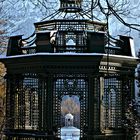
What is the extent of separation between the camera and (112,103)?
1159 cm

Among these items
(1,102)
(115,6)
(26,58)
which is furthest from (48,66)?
(1,102)

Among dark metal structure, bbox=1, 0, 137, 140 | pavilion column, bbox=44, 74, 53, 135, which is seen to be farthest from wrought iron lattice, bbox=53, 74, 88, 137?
pavilion column, bbox=44, 74, 53, 135

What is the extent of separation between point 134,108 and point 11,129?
3.19 m

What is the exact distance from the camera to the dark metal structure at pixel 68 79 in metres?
10.7

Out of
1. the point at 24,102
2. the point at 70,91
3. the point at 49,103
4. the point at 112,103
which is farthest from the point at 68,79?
the point at 24,102

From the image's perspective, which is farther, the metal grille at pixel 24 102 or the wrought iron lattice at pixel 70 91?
the metal grille at pixel 24 102

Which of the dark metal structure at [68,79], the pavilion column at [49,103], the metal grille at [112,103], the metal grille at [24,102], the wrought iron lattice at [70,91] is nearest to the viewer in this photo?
the dark metal structure at [68,79]

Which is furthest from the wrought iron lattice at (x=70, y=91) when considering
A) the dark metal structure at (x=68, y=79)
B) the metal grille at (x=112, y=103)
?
the metal grille at (x=112, y=103)

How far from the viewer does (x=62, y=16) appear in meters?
11.6

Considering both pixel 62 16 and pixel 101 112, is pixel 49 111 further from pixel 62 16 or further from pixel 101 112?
pixel 62 16

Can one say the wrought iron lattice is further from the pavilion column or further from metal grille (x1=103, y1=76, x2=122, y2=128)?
metal grille (x1=103, y1=76, x2=122, y2=128)

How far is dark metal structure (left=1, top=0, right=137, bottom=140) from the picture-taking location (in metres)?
10.7

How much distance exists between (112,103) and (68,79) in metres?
1.30

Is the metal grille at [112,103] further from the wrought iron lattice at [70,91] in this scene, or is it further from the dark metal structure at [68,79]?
the wrought iron lattice at [70,91]
